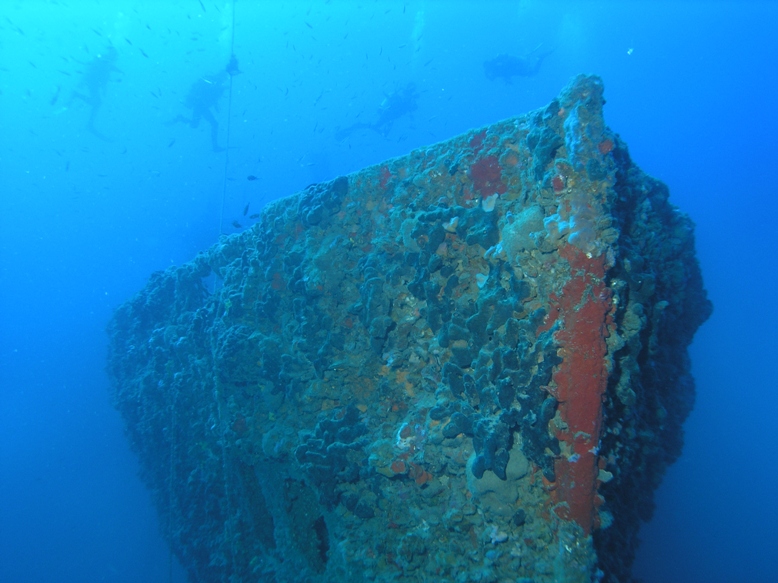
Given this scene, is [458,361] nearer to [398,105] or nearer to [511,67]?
[398,105]

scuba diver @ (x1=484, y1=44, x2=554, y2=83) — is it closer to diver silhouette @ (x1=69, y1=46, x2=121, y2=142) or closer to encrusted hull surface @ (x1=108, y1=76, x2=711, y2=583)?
diver silhouette @ (x1=69, y1=46, x2=121, y2=142)

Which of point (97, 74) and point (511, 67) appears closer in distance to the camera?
point (511, 67)

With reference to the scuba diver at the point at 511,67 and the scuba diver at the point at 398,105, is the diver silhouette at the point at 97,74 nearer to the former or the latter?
the scuba diver at the point at 398,105

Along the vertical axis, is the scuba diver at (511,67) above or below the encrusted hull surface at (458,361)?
above

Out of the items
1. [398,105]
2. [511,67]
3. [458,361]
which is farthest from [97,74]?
[458,361]

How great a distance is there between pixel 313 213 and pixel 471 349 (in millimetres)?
2565

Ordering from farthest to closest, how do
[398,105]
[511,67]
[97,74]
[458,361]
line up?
[97,74] → [511,67] → [398,105] → [458,361]

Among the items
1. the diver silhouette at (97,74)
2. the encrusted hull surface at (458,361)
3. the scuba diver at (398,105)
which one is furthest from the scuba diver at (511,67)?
the encrusted hull surface at (458,361)

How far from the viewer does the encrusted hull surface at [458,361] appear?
2.46 m

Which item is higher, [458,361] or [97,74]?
[97,74]

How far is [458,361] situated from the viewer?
123 inches

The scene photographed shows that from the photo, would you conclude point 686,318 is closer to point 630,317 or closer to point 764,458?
point 630,317

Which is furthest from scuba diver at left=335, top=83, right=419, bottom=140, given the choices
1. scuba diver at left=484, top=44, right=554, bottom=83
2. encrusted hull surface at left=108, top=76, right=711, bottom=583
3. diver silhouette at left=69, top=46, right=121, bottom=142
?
encrusted hull surface at left=108, top=76, right=711, bottom=583

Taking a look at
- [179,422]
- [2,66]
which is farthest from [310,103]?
[179,422]
